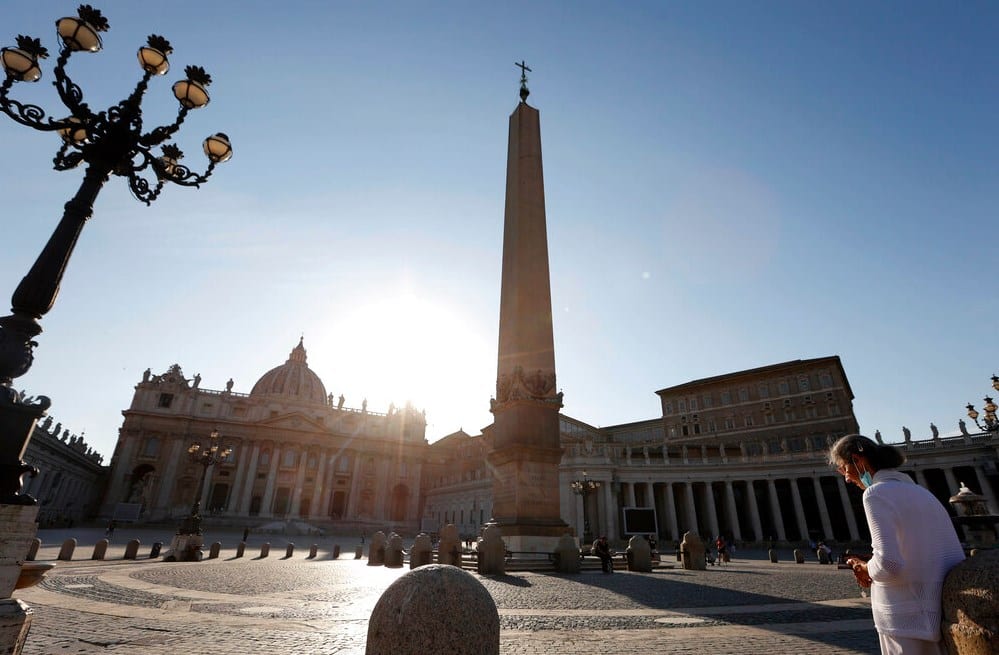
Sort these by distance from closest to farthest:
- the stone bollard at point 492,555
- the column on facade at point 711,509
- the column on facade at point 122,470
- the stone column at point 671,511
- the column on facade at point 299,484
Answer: the stone bollard at point 492,555 < the column on facade at point 711,509 < the stone column at point 671,511 < the column on facade at point 122,470 < the column on facade at point 299,484

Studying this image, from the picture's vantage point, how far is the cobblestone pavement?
5.46 m

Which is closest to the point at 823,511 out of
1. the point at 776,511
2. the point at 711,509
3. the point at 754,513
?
the point at 776,511

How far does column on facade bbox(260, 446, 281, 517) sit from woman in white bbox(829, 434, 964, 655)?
77645 mm

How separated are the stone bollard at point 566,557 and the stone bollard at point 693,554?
6.99m

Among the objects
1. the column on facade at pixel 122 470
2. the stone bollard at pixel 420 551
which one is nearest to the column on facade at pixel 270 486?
the column on facade at pixel 122 470

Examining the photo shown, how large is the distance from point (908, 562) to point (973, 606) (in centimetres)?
35

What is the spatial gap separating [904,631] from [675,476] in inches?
1844

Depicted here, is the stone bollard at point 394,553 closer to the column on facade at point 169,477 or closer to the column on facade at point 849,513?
the column on facade at point 849,513

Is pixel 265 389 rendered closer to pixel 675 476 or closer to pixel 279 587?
pixel 675 476

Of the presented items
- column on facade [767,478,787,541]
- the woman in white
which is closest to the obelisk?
the woman in white

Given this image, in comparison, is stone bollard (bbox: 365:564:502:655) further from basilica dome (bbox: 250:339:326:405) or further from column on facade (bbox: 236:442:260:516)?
basilica dome (bbox: 250:339:326:405)

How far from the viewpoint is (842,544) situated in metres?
38.3

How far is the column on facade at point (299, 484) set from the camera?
71.0 m

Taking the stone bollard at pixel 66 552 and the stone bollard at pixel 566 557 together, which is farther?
the stone bollard at pixel 66 552
